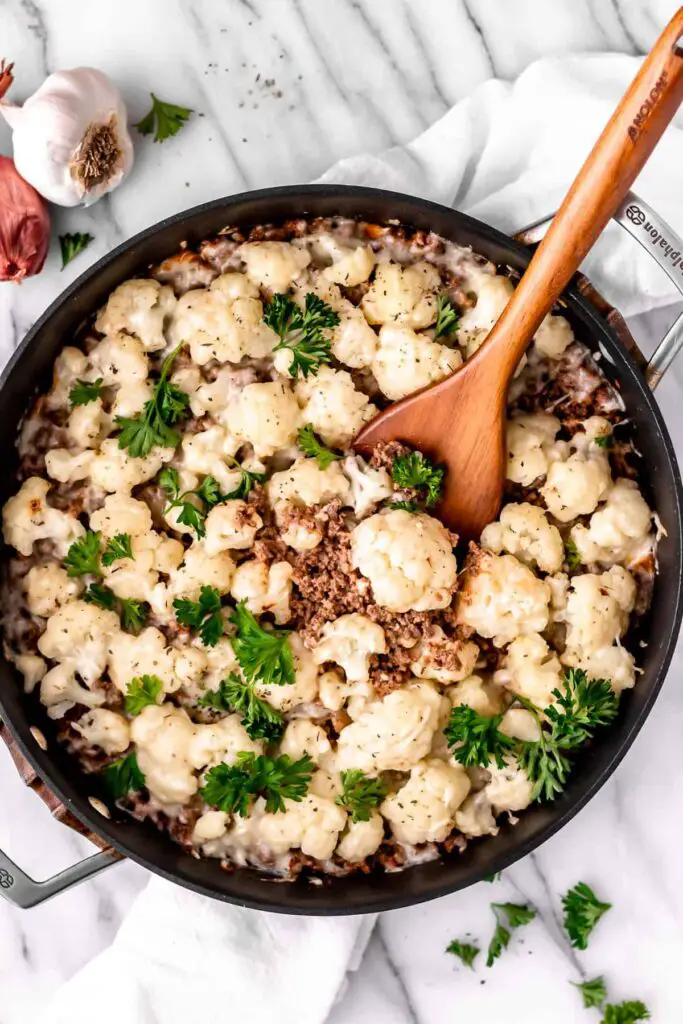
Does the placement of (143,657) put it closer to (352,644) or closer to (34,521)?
(34,521)

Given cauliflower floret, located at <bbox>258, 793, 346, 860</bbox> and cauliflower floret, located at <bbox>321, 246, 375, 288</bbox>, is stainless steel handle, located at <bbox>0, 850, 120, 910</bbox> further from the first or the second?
cauliflower floret, located at <bbox>321, 246, 375, 288</bbox>

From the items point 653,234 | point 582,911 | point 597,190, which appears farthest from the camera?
point 582,911

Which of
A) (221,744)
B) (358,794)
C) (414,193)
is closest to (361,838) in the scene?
(358,794)

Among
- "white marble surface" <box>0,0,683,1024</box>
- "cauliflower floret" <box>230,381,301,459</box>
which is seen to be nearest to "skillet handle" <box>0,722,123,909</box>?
"white marble surface" <box>0,0,683,1024</box>

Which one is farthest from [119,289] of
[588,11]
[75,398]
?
[588,11]

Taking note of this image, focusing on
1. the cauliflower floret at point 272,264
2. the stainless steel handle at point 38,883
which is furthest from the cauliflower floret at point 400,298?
the stainless steel handle at point 38,883

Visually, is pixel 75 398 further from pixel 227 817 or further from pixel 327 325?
pixel 227 817
